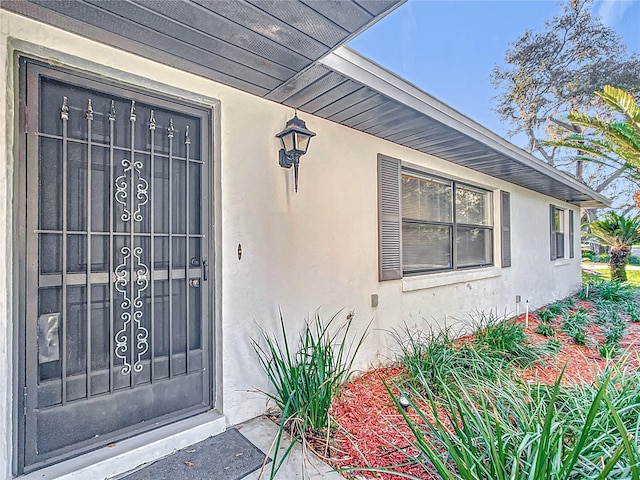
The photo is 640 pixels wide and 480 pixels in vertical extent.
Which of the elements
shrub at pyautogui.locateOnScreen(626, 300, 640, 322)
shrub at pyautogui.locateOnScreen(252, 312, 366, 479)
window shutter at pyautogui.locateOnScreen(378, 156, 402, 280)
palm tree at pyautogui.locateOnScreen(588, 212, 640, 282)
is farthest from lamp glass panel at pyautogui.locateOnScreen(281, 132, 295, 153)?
palm tree at pyautogui.locateOnScreen(588, 212, 640, 282)

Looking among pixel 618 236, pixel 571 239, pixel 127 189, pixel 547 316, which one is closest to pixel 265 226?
pixel 127 189

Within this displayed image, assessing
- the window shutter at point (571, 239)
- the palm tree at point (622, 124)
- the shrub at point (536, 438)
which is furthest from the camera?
the window shutter at point (571, 239)

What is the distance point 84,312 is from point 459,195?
199 inches

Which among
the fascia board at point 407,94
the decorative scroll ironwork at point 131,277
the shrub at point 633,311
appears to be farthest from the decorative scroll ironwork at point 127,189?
the shrub at point 633,311

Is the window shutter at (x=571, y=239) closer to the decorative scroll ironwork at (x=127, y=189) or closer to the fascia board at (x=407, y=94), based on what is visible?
the fascia board at (x=407, y=94)

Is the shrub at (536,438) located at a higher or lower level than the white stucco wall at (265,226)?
lower

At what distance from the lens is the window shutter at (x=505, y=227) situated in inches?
236

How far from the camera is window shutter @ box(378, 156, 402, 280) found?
12.4ft

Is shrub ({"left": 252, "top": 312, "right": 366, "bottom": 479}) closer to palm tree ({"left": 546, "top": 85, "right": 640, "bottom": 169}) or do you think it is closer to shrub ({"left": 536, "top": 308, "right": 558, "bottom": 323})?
shrub ({"left": 536, "top": 308, "right": 558, "bottom": 323})

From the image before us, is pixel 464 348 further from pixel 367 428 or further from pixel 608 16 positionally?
pixel 608 16

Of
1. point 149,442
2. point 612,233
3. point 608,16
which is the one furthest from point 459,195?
point 608,16

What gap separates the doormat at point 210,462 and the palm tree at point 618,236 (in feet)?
44.5

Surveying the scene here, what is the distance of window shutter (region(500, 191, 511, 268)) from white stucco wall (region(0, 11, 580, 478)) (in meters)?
2.59

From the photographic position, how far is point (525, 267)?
681cm
